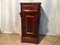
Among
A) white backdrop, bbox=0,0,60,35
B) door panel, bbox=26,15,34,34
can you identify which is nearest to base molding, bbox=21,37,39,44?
door panel, bbox=26,15,34,34

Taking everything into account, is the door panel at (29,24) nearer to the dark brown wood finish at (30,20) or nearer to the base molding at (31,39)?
the dark brown wood finish at (30,20)

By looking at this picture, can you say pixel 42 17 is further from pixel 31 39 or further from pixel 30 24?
pixel 31 39

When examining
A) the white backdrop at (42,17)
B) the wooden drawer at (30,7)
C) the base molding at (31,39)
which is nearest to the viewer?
the wooden drawer at (30,7)

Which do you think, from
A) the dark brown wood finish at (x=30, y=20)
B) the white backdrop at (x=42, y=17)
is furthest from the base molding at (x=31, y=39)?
the white backdrop at (x=42, y=17)

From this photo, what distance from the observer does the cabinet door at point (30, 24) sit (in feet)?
7.28

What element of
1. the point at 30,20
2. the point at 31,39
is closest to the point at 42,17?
the point at 30,20

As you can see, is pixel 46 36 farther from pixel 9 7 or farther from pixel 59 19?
pixel 9 7

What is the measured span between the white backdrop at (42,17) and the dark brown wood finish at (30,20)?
0.43m

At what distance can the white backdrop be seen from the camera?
8.38 ft

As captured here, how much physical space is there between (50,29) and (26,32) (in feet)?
2.08

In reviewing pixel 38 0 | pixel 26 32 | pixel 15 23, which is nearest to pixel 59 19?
pixel 38 0

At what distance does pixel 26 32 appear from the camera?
232 centimetres

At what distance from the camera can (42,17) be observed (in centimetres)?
264

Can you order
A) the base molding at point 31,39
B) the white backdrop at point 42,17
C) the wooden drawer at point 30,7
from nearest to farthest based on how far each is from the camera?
the wooden drawer at point 30,7 < the base molding at point 31,39 < the white backdrop at point 42,17
